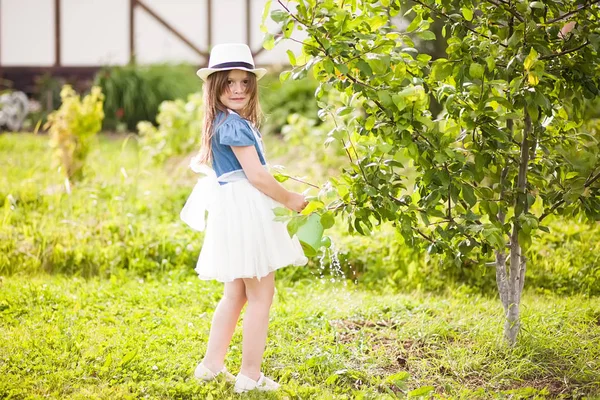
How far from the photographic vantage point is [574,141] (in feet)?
10.3

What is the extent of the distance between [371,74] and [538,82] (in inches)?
25.8

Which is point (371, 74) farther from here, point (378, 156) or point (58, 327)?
point (58, 327)

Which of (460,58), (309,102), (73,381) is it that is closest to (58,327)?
(73,381)

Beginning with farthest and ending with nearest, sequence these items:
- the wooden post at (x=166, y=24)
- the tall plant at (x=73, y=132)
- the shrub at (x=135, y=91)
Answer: the wooden post at (x=166, y=24) → the shrub at (x=135, y=91) → the tall plant at (x=73, y=132)

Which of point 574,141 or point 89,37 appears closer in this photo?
point 574,141

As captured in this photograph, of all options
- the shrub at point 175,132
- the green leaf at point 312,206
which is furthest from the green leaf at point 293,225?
the shrub at point 175,132

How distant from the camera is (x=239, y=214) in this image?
9.13 ft

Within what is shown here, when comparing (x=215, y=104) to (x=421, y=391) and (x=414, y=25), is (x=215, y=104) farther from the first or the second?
(x=421, y=391)

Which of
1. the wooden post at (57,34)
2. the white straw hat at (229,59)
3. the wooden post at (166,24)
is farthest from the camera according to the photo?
the wooden post at (166,24)

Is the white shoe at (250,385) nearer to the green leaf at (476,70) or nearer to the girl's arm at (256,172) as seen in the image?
the girl's arm at (256,172)

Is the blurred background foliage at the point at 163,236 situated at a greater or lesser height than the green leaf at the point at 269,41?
lesser

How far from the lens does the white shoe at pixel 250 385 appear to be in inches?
111

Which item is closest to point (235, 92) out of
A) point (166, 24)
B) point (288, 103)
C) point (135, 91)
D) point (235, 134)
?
point (235, 134)

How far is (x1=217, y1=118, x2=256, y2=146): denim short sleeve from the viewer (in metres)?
2.72
